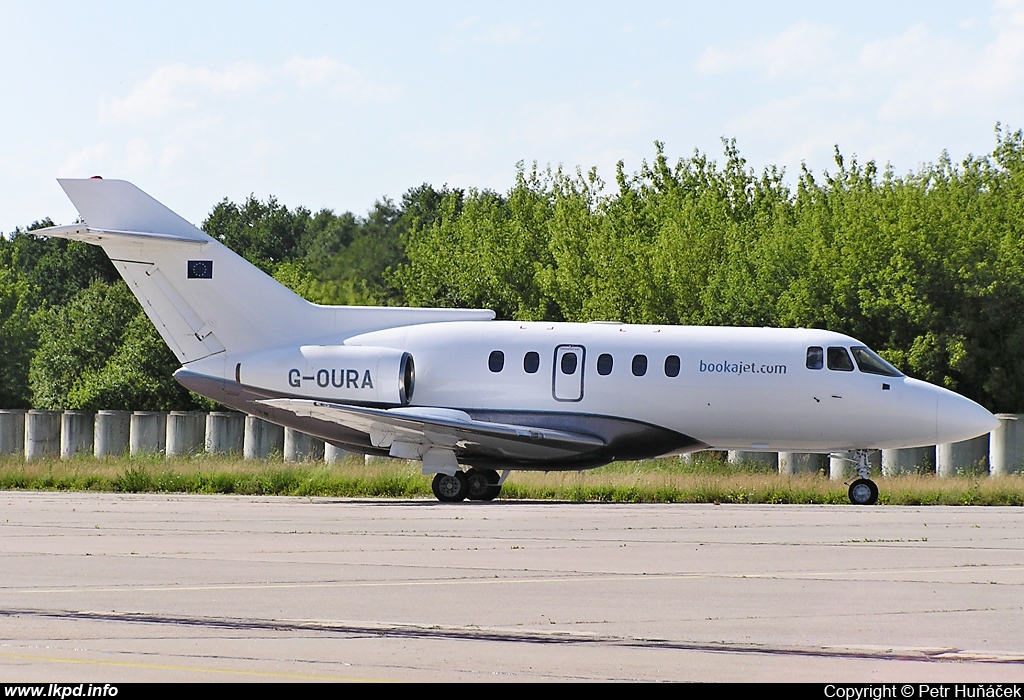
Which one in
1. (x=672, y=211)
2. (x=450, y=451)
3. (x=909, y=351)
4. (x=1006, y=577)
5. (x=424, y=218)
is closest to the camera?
(x=1006, y=577)

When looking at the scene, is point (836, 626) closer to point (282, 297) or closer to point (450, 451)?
point (450, 451)

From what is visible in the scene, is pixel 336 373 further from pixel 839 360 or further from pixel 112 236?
pixel 839 360

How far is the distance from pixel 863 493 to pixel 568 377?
507cm

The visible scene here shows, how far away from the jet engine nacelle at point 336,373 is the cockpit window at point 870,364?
290 inches

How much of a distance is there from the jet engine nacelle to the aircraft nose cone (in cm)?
867

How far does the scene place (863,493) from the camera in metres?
23.4

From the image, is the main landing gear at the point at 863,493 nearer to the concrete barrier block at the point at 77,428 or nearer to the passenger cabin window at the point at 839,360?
the passenger cabin window at the point at 839,360

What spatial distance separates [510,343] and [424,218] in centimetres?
3941

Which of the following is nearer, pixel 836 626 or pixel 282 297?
pixel 836 626

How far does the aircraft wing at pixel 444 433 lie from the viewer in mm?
23547

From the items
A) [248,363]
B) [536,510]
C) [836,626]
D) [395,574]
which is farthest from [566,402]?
[836,626]

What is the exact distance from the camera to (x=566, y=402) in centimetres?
2456

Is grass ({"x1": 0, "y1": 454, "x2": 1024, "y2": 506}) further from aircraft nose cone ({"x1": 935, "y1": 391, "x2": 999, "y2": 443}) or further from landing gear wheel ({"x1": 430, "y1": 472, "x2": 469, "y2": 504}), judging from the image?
landing gear wheel ({"x1": 430, "y1": 472, "x2": 469, "y2": 504})

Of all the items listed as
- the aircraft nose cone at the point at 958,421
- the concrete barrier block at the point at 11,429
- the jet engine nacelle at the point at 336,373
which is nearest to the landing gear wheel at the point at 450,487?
the jet engine nacelle at the point at 336,373
